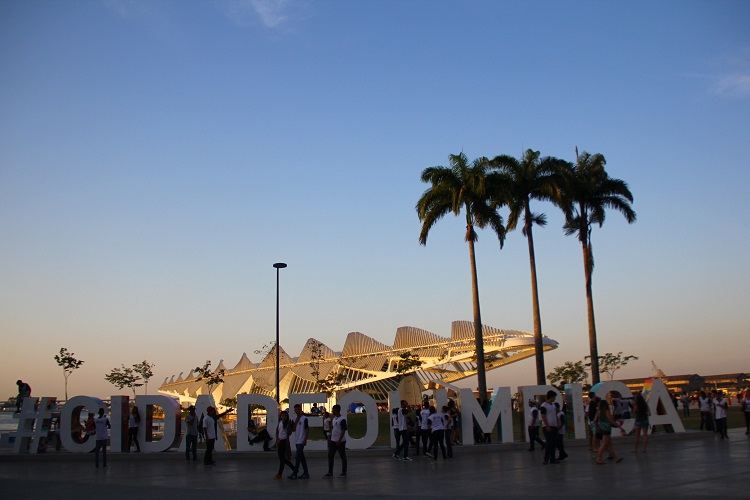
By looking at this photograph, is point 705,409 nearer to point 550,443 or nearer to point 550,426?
point 550,443

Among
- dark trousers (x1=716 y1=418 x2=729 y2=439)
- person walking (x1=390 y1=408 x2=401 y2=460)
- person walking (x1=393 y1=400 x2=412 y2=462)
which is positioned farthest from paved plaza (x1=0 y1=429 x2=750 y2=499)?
dark trousers (x1=716 y1=418 x2=729 y2=439)

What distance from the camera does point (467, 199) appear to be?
37.6m

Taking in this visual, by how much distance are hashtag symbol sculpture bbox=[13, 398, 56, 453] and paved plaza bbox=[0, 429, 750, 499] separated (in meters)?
1.68

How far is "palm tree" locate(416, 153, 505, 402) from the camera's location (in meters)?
36.8

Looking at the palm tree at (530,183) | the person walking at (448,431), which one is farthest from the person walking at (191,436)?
the palm tree at (530,183)

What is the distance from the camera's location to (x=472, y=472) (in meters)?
16.0

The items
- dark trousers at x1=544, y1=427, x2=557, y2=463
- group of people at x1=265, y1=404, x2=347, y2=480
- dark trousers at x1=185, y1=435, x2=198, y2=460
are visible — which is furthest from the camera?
dark trousers at x1=185, y1=435, x2=198, y2=460

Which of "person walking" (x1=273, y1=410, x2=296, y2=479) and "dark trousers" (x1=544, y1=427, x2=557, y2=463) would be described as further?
"dark trousers" (x1=544, y1=427, x2=557, y2=463)

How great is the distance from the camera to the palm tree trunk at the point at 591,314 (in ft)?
123

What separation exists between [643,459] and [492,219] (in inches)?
854

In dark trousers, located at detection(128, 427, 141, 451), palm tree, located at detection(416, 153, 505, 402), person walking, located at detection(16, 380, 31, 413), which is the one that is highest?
palm tree, located at detection(416, 153, 505, 402)

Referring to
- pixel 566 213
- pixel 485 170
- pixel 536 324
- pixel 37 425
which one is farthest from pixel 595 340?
pixel 37 425

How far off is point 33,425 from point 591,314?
27938 millimetres

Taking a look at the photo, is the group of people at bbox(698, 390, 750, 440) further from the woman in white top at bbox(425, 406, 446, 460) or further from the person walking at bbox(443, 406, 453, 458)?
the woman in white top at bbox(425, 406, 446, 460)
